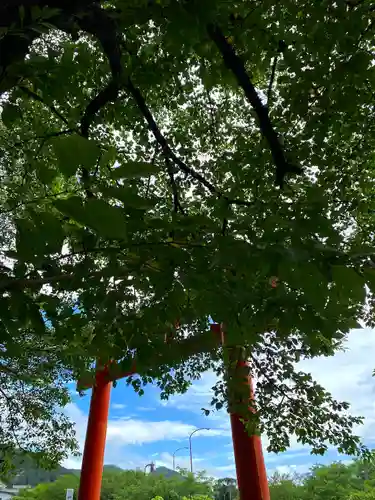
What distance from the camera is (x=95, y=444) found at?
29.5ft

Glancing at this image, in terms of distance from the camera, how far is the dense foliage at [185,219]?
33.7 inches

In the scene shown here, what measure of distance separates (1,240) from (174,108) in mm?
3359

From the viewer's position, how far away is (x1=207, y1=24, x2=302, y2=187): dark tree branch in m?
2.35

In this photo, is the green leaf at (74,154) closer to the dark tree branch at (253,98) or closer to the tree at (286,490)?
the dark tree branch at (253,98)

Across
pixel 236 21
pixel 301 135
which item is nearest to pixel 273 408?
pixel 301 135

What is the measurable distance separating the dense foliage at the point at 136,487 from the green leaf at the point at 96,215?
12.2 m

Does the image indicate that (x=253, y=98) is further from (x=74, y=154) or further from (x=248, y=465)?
(x=248, y=465)

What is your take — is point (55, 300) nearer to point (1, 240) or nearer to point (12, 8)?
point (12, 8)

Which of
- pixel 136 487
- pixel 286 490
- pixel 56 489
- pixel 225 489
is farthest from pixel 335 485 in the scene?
pixel 56 489

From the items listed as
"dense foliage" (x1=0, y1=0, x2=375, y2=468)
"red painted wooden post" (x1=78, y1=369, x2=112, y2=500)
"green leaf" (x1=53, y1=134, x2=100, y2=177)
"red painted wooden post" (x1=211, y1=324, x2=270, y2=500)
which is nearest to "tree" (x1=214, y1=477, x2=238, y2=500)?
"red painted wooden post" (x1=78, y1=369, x2=112, y2=500)

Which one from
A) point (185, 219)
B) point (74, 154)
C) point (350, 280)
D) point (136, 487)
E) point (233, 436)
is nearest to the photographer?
point (74, 154)

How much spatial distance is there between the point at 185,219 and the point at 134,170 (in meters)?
0.43

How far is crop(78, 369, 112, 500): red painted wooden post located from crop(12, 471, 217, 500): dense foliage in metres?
2.30

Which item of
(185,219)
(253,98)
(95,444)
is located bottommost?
(185,219)
